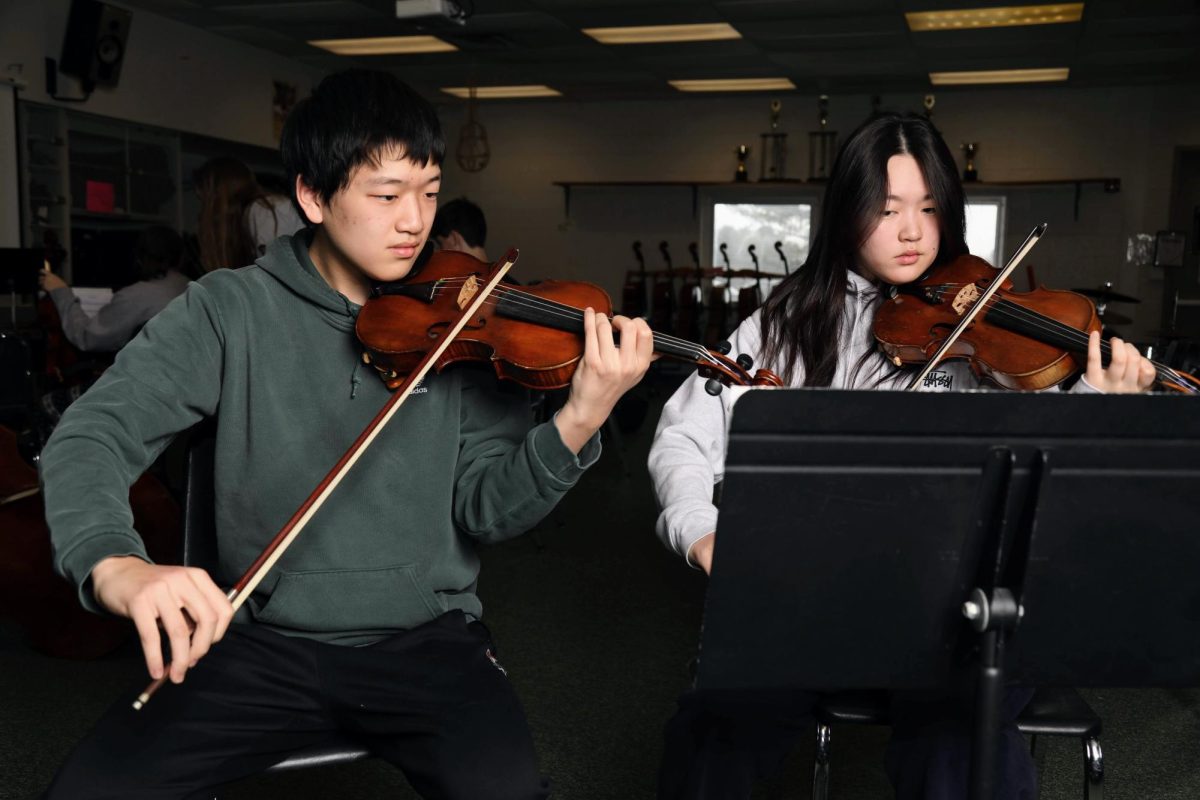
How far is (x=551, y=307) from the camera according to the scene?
142cm

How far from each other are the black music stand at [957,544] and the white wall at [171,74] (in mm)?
5738

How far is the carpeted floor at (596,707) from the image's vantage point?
1907 millimetres

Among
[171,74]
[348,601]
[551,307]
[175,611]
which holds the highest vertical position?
[171,74]

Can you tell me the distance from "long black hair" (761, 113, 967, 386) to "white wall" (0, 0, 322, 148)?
17.1 feet

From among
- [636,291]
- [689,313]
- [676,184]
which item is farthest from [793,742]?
[676,184]

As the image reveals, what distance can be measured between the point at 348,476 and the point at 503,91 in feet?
25.5

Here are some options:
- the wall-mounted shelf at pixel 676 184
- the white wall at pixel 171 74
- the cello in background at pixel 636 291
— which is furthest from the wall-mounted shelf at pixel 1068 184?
the white wall at pixel 171 74

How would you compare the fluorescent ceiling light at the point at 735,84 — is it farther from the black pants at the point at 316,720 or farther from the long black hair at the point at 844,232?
the black pants at the point at 316,720

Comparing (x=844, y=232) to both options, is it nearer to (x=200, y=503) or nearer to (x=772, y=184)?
(x=200, y=503)

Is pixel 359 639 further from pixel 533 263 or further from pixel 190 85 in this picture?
pixel 533 263

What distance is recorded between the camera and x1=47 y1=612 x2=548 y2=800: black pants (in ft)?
3.42

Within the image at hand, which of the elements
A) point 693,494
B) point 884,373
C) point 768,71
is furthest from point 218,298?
point 768,71

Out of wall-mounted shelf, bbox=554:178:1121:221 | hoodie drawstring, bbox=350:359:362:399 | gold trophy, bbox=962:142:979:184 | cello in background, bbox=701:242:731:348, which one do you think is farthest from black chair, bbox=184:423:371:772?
gold trophy, bbox=962:142:979:184

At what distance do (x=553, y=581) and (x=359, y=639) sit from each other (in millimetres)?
1934
